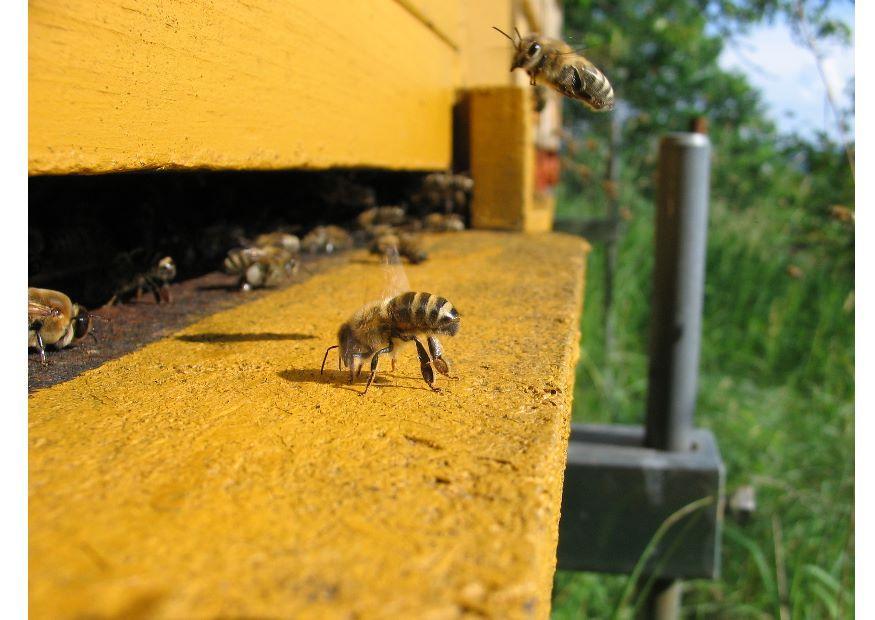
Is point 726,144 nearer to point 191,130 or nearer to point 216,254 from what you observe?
point 216,254

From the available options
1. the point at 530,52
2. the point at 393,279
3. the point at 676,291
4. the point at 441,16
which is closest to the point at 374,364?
the point at 393,279

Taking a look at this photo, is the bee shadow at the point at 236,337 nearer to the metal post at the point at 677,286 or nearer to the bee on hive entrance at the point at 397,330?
the bee on hive entrance at the point at 397,330

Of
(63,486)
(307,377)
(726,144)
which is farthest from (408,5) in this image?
→ (726,144)

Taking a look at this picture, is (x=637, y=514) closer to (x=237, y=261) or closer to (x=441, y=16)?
(x=237, y=261)

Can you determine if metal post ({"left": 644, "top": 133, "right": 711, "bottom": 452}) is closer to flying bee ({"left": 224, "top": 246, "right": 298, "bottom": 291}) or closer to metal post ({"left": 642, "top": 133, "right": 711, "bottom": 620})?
metal post ({"left": 642, "top": 133, "right": 711, "bottom": 620})

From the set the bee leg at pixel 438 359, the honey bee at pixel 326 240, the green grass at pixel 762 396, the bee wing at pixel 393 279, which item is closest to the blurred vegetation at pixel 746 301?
the green grass at pixel 762 396
